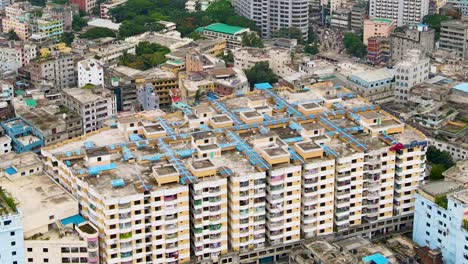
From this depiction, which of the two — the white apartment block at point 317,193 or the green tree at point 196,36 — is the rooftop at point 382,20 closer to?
the green tree at point 196,36

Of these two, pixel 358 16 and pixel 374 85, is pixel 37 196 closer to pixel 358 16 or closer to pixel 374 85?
pixel 374 85

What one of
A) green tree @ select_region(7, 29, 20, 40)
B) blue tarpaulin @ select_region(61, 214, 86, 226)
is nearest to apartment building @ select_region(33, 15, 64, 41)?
green tree @ select_region(7, 29, 20, 40)

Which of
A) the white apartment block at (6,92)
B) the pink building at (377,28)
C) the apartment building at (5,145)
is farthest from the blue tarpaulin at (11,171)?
the pink building at (377,28)

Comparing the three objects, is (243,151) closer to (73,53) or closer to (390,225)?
(390,225)

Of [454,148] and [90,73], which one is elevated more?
[90,73]

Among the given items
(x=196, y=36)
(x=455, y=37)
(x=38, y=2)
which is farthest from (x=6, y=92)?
(x=455, y=37)
